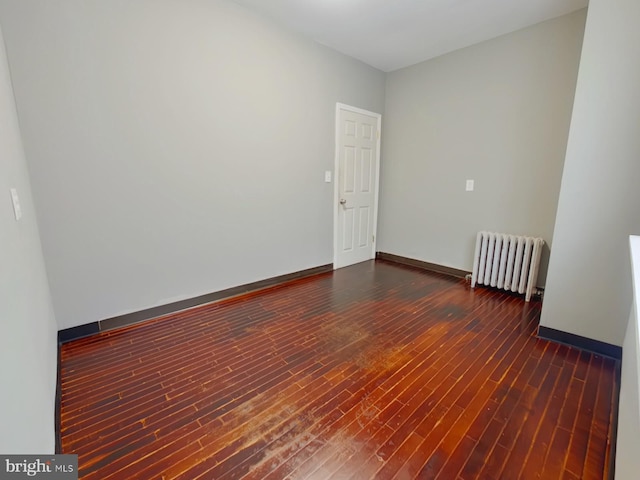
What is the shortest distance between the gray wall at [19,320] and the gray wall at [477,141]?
4018 mm

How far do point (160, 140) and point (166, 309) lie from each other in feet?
4.93

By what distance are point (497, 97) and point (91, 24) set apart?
3858 millimetres

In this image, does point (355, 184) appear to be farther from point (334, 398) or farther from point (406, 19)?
point (334, 398)

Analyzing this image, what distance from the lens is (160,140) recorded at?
247cm

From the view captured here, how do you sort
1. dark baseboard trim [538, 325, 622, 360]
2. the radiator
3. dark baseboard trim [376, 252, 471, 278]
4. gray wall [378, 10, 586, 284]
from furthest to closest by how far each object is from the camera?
1. dark baseboard trim [376, 252, 471, 278]
2. the radiator
3. gray wall [378, 10, 586, 284]
4. dark baseboard trim [538, 325, 622, 360]

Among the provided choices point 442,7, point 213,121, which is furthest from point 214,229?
point 442,7

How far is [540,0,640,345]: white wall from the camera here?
1948mm

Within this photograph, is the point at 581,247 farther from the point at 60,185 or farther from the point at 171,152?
the point at 60,185

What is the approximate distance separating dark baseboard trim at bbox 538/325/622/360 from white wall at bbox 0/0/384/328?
8.65 feet

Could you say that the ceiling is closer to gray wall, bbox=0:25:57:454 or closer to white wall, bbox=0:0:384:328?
white wall, bbox=0:0:384:328

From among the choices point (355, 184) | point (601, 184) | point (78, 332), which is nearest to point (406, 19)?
point (355, 184)

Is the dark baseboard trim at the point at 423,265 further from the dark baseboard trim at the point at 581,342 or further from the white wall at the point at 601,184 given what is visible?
the white wall at the point at 601,184

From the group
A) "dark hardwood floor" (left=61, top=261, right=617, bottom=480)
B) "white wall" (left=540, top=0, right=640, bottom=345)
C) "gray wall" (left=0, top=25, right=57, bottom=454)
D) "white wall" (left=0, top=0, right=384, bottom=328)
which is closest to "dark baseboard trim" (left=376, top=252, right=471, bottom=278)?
"dark hardwood floor" (left=61, top=261, right=617, bottom=480)

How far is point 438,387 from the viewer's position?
72.7 inches
